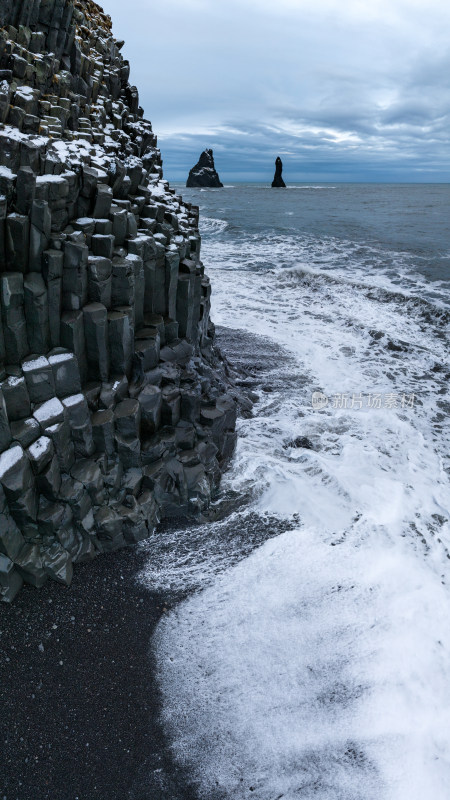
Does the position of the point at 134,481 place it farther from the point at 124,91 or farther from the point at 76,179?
the point at 124,91

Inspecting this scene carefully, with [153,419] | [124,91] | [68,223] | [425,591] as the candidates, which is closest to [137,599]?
[153,419]

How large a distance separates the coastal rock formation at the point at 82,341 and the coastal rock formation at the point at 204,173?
376ft

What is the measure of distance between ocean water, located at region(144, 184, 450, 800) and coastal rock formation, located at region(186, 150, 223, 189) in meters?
113

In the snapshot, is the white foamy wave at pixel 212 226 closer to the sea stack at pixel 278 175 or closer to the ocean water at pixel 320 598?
the ocean water at pixel 320 598

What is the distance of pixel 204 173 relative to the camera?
11475 cm

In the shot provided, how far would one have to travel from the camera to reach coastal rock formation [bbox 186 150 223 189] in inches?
4500

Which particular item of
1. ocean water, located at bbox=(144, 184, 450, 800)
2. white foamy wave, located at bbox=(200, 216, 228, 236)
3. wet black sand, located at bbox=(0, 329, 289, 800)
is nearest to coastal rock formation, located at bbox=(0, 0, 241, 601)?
wet black sand, located at bbox=(0, 329, 289, 800)

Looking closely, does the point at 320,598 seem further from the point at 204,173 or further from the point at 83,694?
the point at 204,173

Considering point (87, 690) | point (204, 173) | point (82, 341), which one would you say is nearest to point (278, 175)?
point (204, 173)

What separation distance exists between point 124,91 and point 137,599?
13720mm

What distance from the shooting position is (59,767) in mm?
5027

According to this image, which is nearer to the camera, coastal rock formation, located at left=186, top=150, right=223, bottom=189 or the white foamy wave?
the white foamy wave

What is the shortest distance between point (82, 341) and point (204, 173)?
394 feet

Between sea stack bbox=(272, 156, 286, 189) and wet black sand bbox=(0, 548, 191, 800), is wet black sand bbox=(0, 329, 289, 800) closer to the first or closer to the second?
wet black sand bbox=(0, 548, 191, 800)
